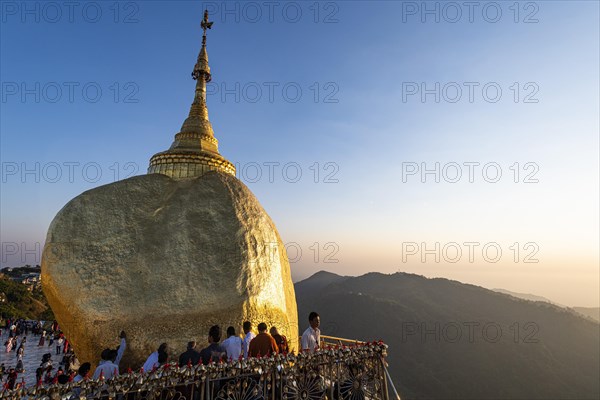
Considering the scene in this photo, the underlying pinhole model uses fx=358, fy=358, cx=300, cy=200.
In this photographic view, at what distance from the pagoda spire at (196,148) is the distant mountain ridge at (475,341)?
234 feet

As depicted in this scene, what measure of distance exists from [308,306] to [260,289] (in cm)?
11053

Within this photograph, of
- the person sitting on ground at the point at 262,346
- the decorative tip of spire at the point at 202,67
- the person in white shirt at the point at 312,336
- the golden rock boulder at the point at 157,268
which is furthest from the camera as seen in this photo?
the decorative tip of spire at the point at 202,67

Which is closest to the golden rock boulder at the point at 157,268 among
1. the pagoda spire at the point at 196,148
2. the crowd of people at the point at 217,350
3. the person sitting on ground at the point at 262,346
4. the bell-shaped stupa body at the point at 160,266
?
the bell-shaped stupa body at the point at 160,266

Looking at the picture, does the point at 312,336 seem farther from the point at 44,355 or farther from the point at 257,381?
the point at 44,355

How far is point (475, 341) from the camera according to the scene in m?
93.2

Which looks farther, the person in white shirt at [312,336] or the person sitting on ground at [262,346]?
the person in white shirt at [312,336]

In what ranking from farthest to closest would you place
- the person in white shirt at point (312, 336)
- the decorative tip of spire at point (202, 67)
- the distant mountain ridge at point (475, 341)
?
the distant mountain ridge at point (475, 341) < the decorative tip of spire at point (202, 67) < the person in white shirt at point (312, 336)

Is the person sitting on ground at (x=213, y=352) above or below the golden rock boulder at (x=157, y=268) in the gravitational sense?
below

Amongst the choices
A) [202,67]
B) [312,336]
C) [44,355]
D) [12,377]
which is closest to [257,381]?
[312,336]

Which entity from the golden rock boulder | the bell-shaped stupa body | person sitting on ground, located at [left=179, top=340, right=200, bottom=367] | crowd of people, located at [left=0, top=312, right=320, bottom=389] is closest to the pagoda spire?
the bell-shaped stupa body

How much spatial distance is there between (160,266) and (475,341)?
10281 centimetres

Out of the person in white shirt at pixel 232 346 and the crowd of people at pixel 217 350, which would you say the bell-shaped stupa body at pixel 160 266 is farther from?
the person in white shirt at pixel 232 346

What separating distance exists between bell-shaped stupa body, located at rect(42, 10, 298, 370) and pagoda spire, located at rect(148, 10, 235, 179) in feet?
7.21

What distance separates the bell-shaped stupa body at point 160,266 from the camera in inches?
372
